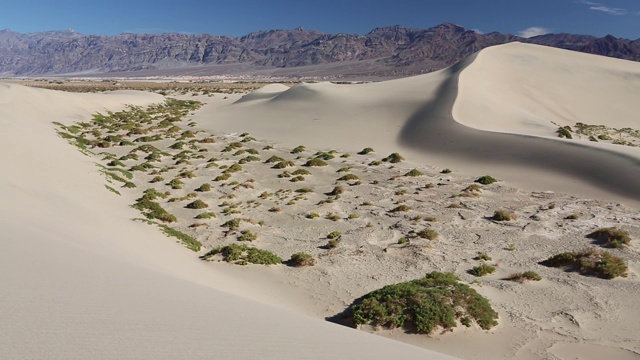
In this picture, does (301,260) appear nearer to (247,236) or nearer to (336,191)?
(247,236)

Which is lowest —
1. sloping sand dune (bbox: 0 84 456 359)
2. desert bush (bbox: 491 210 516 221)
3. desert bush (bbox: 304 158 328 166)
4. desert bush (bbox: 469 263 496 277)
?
desert bush (bbox: 469 263 496 277)

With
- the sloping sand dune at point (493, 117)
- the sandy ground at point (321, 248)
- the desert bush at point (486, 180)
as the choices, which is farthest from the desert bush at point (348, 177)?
the sloping sand dune at point (493, 117)

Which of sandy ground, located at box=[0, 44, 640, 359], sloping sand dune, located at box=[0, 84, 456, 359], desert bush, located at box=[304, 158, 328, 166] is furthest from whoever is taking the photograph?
desert bush, located at box=[304, 158, 328, 166]

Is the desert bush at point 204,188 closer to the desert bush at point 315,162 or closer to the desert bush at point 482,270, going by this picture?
the desert bush at point 315,162

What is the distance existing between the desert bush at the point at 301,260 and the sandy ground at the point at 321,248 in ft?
1.02

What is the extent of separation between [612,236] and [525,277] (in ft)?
17.3

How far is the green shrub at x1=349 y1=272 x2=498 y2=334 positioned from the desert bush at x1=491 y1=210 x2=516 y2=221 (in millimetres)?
8460

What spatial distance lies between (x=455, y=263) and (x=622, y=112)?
4987cm

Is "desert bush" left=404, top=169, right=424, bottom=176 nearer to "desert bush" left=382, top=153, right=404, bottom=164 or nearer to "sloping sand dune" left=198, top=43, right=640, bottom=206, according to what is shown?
"sloping sand dune" left=198, top=43, right=640, bottom=206

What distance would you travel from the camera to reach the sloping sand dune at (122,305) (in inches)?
210

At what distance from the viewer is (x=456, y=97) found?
1789 inches

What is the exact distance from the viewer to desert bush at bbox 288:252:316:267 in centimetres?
1409

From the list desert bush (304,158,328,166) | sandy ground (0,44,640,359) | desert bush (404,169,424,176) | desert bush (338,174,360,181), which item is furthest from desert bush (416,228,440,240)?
desert bush (304,158,328,166)

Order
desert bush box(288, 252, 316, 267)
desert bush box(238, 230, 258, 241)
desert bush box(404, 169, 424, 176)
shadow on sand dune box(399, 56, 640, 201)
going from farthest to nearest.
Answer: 1. desert bush box(404, 169, 424, 176)
2. shadow on sand dune box(399, 56, 640, 201)
3. desert bush box(238, 230, 258, 241)
4. desert bush box(288, 252, 316, 267)
